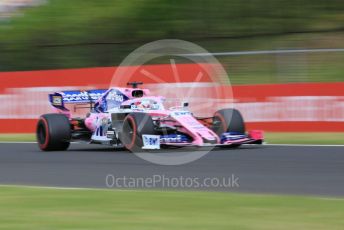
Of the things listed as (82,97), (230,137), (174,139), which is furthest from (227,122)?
(82,97)

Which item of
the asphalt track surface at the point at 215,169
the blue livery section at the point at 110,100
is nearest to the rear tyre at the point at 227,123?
the asphalt track surface at the point at 215,169

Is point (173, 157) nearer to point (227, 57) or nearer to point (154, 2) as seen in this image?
point (227, 57)

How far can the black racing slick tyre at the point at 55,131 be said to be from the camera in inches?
560

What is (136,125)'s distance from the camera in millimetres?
12789

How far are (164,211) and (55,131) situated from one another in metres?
7.37

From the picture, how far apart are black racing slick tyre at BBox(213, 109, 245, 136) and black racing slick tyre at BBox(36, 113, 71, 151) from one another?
8.95 ft

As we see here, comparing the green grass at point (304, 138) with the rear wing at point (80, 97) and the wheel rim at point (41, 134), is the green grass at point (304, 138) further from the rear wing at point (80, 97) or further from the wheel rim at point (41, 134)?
the wheel rim at point (41, 134)

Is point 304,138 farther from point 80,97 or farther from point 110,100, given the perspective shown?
point 80,97

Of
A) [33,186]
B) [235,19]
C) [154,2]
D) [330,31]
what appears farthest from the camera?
[154,2]

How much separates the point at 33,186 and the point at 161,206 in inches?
98.9

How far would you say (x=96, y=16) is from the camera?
27.9 meters

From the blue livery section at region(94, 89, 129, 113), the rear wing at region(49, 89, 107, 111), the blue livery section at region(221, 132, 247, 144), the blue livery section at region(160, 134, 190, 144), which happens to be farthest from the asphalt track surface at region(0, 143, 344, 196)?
the rear wing at region(49, 89, 107, 111)

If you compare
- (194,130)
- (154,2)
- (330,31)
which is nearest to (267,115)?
(194,130)

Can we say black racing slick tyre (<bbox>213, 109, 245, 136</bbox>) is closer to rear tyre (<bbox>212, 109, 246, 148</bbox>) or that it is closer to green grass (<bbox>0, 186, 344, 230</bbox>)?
rear tyre (<bbox>212, 109, 246, 148</bbox>)
